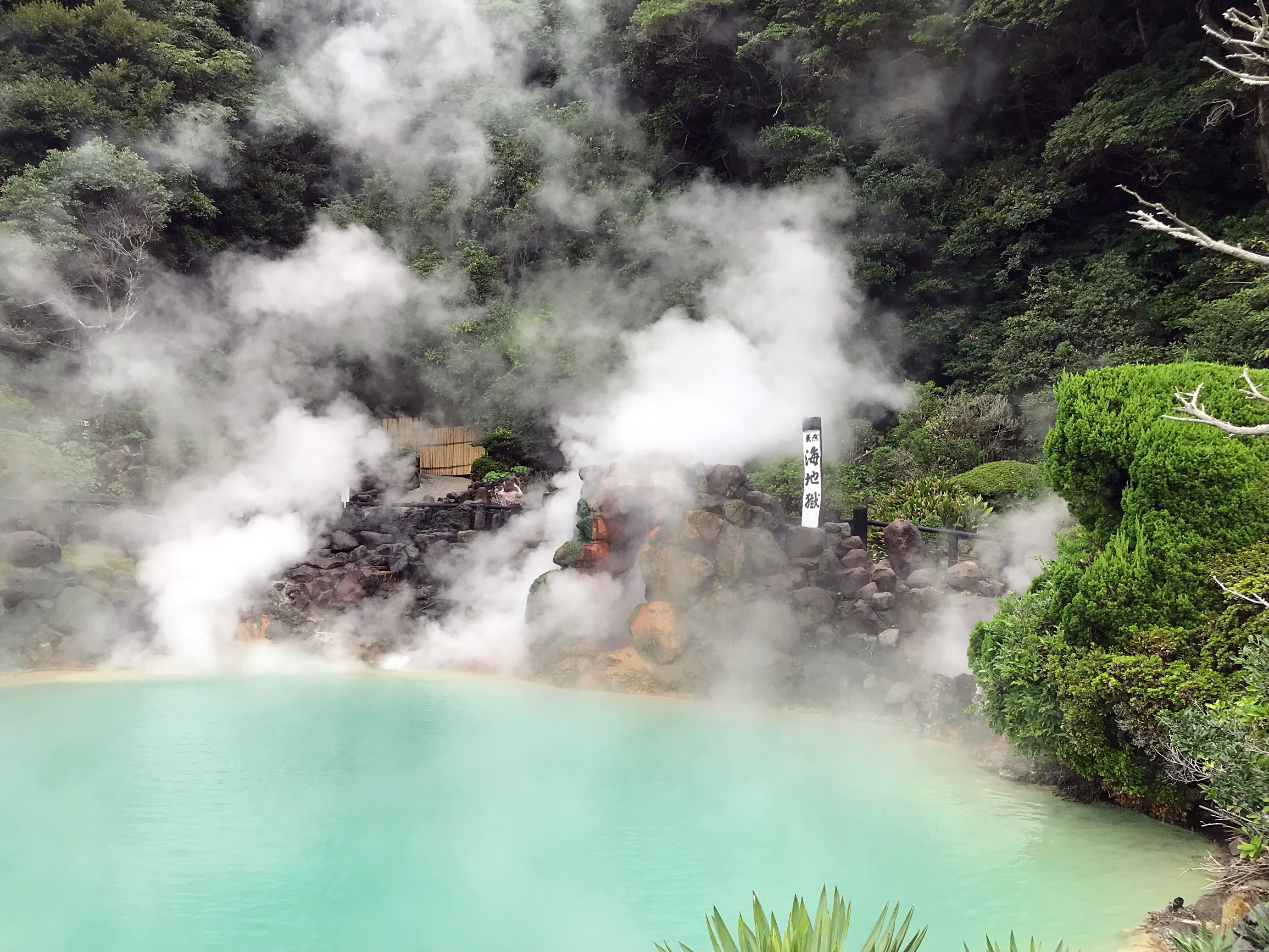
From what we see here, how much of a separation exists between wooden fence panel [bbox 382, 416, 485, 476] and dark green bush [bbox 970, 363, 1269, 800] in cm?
1749

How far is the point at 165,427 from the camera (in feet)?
54.4

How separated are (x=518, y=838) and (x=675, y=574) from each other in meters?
4.24

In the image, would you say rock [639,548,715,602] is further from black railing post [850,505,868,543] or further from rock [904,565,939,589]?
rock [904,565,939,589]

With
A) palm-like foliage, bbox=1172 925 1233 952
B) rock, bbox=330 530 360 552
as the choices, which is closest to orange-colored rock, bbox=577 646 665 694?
rock, bbox=330 530 360 552

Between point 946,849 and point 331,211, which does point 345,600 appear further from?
point 331,211

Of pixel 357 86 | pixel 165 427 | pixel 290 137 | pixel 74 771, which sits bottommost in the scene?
pixel 74 771

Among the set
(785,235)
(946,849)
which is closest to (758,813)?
(946,849)

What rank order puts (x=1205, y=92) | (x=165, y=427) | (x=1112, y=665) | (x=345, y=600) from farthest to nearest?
1. (x=165, y=427)
2. (x=1205, y=92)
3. (x=345, y=600)
4. (x=1112, y=665)

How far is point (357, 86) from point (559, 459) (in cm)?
1121

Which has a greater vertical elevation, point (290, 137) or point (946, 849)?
point (290, 137)

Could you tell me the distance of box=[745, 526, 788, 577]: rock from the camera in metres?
8.70

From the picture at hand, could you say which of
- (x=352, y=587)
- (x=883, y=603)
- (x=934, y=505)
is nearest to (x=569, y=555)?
(x=352, y=587)

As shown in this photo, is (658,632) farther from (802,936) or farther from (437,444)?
(437,444)

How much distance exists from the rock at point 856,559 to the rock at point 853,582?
0.33 ft
